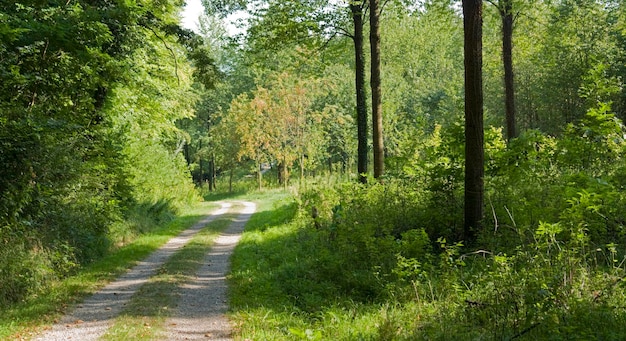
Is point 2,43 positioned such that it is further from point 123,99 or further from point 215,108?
point 215,108

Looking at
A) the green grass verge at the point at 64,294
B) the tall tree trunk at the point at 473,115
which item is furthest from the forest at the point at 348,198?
the green grass verge at the point at 64,294

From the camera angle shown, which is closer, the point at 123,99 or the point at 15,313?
the point at 15,313

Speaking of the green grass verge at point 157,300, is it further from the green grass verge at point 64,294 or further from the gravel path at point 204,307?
the green grass verge at point 64,294

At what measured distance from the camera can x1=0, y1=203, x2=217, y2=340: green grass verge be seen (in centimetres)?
737

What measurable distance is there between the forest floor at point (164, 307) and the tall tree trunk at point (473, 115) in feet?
14.5

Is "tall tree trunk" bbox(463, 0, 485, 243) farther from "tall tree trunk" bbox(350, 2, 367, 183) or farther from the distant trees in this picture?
"tall tree trunk" bbox(350, 2, 367, 183)

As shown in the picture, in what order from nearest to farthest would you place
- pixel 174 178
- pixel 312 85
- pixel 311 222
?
1. pixel 311 222
2. pixel 174 178
3. pixel 312 85

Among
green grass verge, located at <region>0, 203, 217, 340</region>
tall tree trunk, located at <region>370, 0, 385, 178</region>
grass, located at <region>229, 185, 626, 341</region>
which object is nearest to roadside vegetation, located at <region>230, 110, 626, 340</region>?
grass, located at <region>229, 185, 626, 341</region>

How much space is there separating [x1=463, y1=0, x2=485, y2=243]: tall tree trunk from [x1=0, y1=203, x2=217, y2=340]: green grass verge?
6880mm

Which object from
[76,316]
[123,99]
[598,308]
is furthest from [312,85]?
[598,308]

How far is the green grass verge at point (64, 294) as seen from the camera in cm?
737

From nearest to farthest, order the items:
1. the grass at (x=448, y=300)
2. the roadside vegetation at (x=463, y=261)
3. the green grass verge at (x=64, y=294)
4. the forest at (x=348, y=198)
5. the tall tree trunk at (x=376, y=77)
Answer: the grass at (x=448, y=300) < the roadside vegetation at (x=463, y=261) < the forest at (x=348, y=198) < the green grass verge at (x=64, y=294) < the tall tree trunk at (x=376, y=77)

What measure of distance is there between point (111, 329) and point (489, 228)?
19.7ft

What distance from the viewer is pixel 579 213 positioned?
6648 mm
